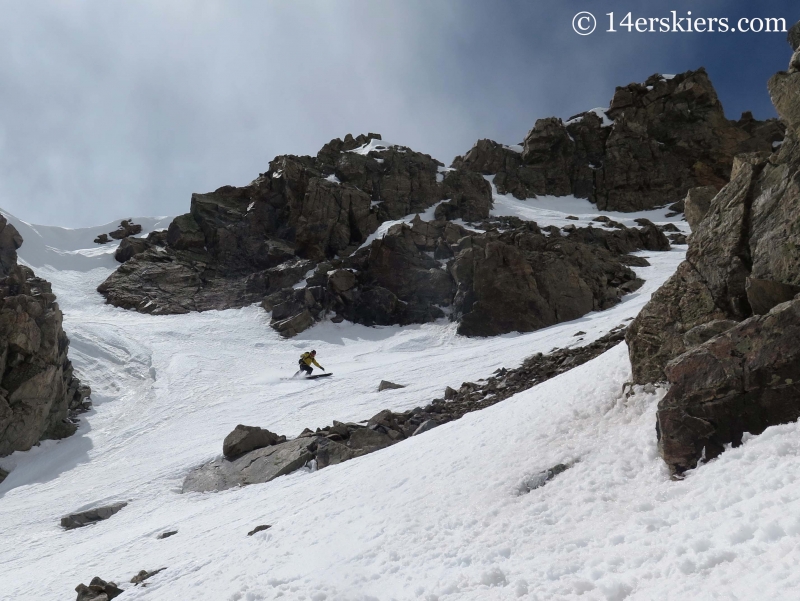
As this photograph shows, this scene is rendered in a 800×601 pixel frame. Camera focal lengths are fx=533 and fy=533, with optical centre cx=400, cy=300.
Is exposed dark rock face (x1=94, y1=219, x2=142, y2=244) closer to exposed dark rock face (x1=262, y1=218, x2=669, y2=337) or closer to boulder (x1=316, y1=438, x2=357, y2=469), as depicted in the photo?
exposed dark rock face (x1=262, y1=218, x2=669, y2=337)

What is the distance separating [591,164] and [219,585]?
82.7 meters

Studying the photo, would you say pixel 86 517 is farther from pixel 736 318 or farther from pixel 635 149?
pixel 635 149

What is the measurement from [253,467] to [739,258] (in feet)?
44.9

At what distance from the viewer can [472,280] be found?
3931 cm

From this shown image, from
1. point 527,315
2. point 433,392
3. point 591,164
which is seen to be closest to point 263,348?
point 527,315

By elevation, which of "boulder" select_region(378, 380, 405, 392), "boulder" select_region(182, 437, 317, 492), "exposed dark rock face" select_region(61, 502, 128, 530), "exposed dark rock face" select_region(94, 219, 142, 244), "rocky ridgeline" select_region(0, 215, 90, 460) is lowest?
"exposed dark rock face" select_region(61, 502, 128, 530)

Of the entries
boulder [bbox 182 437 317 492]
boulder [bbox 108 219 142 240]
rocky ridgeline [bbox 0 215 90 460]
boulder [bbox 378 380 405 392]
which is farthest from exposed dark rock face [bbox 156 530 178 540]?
boulder [bbox 108 219 142 240]

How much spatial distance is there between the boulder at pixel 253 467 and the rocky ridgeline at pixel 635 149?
216ft

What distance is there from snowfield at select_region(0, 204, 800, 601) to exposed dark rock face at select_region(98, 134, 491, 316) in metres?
27.3

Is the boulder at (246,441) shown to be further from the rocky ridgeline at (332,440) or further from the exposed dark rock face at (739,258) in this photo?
the exposed dark rock face at (739,258)

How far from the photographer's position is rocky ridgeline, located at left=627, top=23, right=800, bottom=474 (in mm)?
6723

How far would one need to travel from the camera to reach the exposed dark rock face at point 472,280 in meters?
36.9

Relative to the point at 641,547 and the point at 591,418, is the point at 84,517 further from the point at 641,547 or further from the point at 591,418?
the point at 641,547

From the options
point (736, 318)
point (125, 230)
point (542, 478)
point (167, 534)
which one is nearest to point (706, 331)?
point (736, 318)
